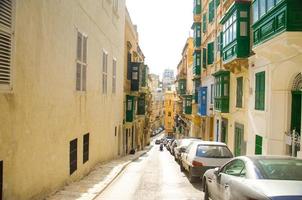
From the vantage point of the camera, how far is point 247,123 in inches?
750

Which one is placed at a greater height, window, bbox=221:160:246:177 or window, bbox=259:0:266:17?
window, bbox=259:0:266:17

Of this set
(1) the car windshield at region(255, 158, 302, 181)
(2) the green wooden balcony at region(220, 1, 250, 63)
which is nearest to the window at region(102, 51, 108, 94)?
(2) the green wooden balcony at region(220, 1, 250, 63)

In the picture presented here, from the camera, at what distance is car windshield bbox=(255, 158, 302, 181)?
6.69m

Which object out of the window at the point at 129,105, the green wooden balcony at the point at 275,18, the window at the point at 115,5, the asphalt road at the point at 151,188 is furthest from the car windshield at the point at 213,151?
the window at the point at 129,105

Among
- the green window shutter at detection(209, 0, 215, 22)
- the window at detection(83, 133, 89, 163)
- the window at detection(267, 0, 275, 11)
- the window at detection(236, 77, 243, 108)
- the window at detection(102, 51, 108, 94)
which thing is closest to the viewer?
the window at detection(267, 0, 275, 11)

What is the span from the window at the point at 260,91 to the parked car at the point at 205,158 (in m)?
3.14

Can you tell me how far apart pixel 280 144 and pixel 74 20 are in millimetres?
8314

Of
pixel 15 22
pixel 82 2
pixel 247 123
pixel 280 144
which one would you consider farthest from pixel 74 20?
pixel 247 123

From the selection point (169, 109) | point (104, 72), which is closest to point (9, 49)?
point (104, 72)

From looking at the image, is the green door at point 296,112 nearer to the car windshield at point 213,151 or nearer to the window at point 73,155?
the car windshield at point 213,151

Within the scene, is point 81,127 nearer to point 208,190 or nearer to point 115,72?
point 208,190

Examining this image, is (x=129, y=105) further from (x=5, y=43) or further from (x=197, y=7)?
(x=5, y=43)

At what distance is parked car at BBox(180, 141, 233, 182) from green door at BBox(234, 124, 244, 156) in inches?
236

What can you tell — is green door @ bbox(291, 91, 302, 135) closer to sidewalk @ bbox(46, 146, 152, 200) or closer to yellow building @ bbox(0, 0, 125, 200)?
sidewalk @ bbox(46, 146, 152, 200)
